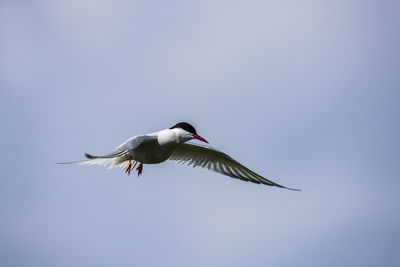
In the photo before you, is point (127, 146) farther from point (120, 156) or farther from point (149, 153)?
point (120, 156)

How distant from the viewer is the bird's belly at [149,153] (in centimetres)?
1004

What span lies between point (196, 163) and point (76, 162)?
264 centimetres

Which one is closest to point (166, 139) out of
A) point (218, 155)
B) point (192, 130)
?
point (192, 130)

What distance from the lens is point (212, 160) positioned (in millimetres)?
11836

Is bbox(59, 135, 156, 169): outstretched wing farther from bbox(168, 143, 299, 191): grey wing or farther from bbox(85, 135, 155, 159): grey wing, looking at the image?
bbox(168, 143, 299, 191): grey wing

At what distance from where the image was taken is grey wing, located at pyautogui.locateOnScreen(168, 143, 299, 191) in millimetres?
11453

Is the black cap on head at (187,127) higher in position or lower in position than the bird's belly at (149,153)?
higher

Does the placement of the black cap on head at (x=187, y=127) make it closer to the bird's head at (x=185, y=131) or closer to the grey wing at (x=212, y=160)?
the bird's head at (x=185, y=131)

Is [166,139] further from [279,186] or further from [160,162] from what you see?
[279,186]

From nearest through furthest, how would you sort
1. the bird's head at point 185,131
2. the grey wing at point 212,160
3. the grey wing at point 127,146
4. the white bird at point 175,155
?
the grey wing at point 127,146
the white bird at point 175,155
the bird's head at point 185,131
the grey wing at point 212,160

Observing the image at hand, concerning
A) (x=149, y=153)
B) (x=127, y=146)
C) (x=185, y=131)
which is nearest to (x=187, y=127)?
(x=185, y=131)

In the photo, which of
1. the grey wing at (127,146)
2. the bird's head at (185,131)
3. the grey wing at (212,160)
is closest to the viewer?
the grey wing at (127,146)

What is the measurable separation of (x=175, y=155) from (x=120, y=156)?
1.36 meters

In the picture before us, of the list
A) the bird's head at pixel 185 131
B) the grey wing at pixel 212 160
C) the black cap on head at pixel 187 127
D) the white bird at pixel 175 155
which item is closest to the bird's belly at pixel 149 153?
the white bird at pixel 175 155
